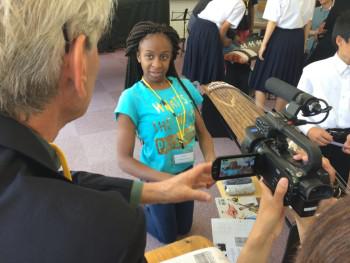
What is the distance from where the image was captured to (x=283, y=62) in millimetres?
2803

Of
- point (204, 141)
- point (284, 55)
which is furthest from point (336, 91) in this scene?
point (284, 55)

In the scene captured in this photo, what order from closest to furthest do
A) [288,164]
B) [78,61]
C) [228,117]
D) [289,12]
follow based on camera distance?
[78,61], [288,164], [228,117], [289,12]

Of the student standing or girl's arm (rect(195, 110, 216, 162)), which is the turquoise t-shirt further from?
the student standing

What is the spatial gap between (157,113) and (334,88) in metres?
0.92

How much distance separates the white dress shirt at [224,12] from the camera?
276cm

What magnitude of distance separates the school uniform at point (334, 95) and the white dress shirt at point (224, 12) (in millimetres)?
1244

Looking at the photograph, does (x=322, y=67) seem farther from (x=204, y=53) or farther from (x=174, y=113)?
(x=204, y=53)

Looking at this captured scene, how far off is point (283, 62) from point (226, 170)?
85.1 inches

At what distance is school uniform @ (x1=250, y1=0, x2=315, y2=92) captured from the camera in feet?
8.70

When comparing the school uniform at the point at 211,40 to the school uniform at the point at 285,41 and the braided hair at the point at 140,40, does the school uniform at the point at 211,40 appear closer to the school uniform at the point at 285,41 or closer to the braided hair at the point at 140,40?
the school uniform at the point at 285,41

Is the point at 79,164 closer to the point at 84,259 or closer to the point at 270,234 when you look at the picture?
the point at 270,234

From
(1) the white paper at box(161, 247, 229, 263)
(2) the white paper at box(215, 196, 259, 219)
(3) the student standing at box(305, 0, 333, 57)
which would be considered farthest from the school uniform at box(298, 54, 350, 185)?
(3) the student standing at box(305, 0, 333, 57)

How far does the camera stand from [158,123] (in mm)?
1360

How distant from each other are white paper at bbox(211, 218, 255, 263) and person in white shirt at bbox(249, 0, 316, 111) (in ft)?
4.89
